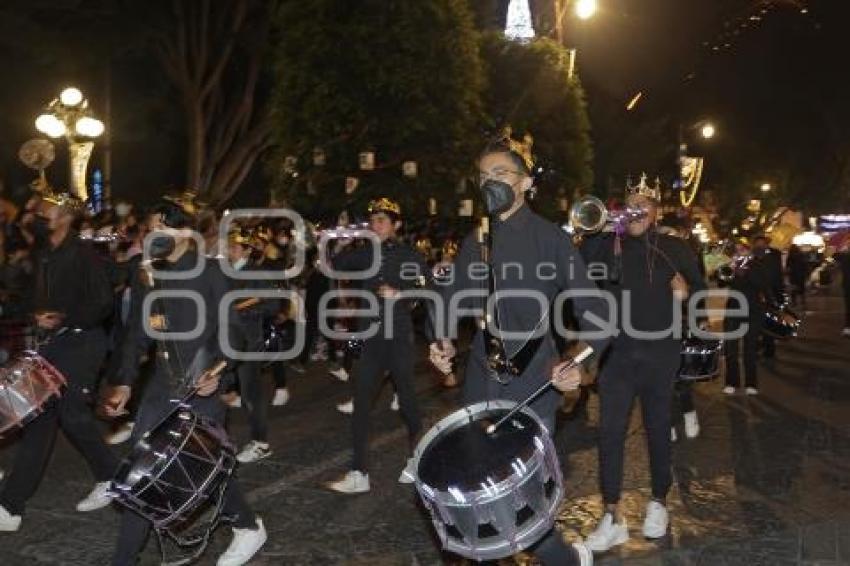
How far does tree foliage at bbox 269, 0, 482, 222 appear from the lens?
1959 centimetres

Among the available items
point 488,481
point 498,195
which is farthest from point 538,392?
point 498,195

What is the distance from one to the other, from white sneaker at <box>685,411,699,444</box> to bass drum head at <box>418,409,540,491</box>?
5158mm

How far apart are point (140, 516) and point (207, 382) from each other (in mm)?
709

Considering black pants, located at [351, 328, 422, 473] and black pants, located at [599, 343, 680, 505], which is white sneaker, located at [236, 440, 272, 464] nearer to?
black pants, located at [351, 328, 422, 473]

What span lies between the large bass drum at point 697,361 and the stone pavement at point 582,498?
60 centimetres

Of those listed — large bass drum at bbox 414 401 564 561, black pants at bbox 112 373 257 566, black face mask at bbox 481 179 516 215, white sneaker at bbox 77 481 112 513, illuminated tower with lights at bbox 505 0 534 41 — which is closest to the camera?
large bass drum at bbox 414 401 564 561

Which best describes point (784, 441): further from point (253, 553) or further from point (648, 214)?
point (253, 553)

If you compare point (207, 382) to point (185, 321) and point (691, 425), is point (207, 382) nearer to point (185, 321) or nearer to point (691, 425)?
point (185, 321)

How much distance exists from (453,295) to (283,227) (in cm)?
1186

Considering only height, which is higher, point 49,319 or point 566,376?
point 49,319

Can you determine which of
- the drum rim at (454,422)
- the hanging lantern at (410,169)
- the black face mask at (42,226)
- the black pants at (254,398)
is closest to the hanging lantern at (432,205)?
the hanging lantern at (410,169)

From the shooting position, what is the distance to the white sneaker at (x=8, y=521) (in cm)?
611

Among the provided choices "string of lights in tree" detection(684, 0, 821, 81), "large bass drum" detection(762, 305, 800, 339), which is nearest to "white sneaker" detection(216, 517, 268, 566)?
"large bass drum" detection(762, 305, 800, 339)

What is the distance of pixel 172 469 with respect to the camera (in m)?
4.75
